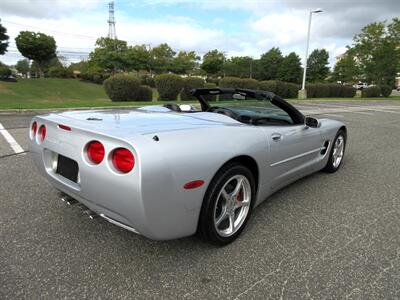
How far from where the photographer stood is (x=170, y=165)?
1741 mm

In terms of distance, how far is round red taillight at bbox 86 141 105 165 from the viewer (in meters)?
1.91

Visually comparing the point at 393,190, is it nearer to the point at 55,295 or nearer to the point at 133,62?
the point at 55,295

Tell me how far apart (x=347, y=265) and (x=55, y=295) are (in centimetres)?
197

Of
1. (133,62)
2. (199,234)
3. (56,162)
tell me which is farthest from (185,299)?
(133,62)

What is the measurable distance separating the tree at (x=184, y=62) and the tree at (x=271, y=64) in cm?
2517

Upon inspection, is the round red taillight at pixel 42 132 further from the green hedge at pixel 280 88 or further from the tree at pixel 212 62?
the tree at pixel 212 62

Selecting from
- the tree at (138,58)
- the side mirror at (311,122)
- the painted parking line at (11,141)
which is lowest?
the painted parking line at (11,141)

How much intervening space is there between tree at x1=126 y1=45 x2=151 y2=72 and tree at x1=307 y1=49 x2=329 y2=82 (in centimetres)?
4290

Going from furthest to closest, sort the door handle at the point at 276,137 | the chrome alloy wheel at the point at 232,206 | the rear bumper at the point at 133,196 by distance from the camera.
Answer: the door handle at the point at 276,137 < the chrome alloy wheel at the point at 232,206 < the rear bumper at the point at 133,196

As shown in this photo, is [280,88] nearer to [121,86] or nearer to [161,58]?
[121,86]

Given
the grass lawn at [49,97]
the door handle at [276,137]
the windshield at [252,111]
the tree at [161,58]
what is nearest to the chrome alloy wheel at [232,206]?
the door handle at [276,137]

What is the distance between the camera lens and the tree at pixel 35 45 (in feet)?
177

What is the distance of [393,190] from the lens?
3.71 m

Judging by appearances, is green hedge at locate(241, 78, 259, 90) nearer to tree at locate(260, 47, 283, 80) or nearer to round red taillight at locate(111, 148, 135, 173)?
round red taillight at locate(111, 148, 135, 173)
